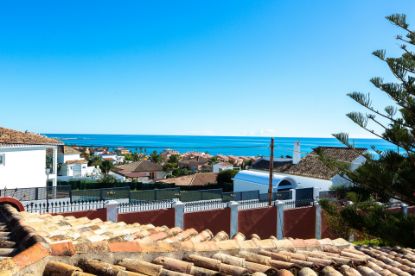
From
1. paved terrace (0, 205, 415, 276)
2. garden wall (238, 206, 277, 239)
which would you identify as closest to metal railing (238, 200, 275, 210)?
garden wall (238, 206, 277, 239)

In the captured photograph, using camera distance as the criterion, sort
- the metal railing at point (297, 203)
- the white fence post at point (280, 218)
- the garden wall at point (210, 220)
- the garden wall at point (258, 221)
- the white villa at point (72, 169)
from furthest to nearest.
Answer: the white villa at point (72, 169)
the metal railing at point (297, 203)
the white fence post at point (280, 218)
the garden wall at point (258, 221)
the garden wall at point (210, 220)

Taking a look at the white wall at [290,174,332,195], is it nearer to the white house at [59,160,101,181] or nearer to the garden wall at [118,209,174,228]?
the garden wall at [118,209,174,228]

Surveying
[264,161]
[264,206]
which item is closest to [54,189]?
[264,206]

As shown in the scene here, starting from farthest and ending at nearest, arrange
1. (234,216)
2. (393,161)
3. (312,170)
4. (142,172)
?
(142,172) < (312,170) < (234,216) < (393,161)

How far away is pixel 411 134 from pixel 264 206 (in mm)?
6522

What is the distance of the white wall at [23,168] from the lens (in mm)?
16344

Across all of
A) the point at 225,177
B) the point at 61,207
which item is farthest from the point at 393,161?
the point at 225,177

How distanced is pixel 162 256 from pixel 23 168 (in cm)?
1574

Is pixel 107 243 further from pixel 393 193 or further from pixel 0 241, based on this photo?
pixel 393 193

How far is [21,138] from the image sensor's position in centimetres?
1741

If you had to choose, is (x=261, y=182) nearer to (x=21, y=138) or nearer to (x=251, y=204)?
(x=251, y=204)

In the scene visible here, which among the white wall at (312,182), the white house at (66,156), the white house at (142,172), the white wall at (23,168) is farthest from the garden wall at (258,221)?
the white house at (66,156)

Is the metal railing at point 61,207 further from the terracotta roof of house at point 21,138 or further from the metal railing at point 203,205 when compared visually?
the terracotta roof of house at point 21,138

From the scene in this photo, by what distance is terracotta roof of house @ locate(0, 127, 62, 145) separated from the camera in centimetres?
1672
